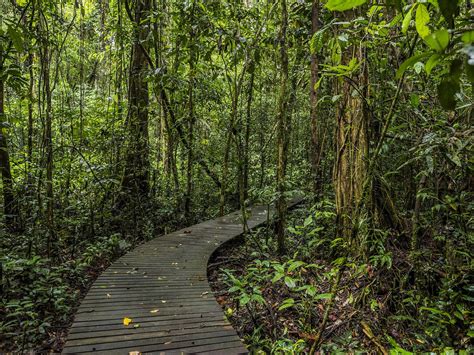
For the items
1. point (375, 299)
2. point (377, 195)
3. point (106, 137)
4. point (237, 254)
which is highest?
point (106, 137)

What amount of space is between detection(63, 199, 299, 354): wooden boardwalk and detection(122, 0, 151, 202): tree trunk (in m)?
2.55

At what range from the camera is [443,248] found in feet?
12.3

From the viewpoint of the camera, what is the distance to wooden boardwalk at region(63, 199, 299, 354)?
277cm

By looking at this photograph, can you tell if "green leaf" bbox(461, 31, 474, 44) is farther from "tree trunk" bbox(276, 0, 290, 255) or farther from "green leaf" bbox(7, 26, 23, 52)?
"tree trunk" bbox(276, 0, 290, 255)

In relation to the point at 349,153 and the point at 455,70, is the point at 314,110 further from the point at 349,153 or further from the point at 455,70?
the point at 455,70

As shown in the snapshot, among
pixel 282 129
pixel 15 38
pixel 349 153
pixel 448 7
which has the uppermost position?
pixel 15 38

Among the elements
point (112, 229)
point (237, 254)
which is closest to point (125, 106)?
point (112, 229)

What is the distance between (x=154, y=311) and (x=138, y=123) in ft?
16.1

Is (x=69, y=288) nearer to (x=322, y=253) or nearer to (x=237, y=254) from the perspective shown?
(x=237, y=254)

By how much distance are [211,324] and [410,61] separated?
9.59 ft

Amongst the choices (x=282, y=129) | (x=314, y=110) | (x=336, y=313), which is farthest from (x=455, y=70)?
(x=314, y=110)

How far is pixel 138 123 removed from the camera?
7.36m

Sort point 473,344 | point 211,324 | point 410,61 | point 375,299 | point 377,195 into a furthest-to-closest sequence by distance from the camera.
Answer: point 377,195
point 375,299
point 211,324
point 473,344
point 410,61

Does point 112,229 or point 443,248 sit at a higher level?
point 443,248
